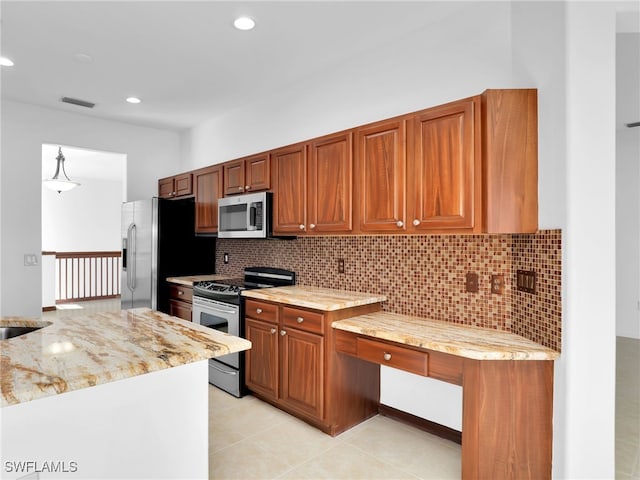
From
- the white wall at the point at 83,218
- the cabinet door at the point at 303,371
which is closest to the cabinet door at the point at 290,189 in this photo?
the cabinet door at the point at 303,371

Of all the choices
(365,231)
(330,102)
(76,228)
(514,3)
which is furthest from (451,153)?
(76,228)

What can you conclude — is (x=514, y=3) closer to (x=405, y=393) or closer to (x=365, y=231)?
(x=365, y=231)

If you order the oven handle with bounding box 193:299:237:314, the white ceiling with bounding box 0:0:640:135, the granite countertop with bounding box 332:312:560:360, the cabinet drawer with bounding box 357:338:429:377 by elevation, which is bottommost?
the cabinet drawer with bounding box 357:338:429:377

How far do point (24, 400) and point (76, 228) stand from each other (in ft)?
30.6

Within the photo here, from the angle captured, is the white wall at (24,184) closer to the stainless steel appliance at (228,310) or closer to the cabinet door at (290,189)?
the stainless steel appliance at (228,310)

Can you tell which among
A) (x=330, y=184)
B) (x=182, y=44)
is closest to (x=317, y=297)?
(x=330, y=184)

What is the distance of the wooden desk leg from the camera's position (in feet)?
6.28

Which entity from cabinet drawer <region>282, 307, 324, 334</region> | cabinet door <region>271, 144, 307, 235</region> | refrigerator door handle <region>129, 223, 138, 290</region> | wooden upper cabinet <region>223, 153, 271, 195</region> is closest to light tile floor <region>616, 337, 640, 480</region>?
cabinet drawer <region>282, 307, 324, 334</region>

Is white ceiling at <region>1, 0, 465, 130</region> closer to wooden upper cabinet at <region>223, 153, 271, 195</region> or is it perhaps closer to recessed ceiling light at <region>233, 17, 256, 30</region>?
recessed ceiling light at <region>233, 17, 256, 30</region>

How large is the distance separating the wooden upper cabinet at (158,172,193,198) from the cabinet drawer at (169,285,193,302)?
110cm

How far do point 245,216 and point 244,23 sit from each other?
1.60 meters

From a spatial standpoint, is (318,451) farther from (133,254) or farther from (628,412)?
(133,254)

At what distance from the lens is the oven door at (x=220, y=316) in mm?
3279

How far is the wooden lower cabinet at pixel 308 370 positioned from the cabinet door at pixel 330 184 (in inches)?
26.1
